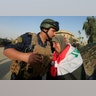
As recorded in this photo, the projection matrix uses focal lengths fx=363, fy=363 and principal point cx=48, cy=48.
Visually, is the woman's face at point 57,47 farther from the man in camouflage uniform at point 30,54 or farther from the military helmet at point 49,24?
the military helmet at point 49,24

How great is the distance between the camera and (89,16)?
12.6ft

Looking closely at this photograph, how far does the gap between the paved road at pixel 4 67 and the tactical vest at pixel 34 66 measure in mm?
49

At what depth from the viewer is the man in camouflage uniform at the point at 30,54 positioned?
3867mm

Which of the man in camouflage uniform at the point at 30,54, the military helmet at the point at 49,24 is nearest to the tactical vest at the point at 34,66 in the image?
the man in camouflage uniform at the point at 30,54

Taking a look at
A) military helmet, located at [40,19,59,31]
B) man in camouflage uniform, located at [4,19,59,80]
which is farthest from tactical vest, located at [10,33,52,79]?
military helmet, located at [40,19,59,31]

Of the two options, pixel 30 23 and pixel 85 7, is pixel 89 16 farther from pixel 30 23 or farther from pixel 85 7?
pixel 30 23

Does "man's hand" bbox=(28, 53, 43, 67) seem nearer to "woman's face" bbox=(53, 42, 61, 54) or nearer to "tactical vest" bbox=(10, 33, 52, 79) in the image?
"tactical vest" bbox=(10, 33, 52, 79)

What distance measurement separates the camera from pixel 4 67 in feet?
12.7

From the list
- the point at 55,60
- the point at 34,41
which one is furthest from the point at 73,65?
the point at 34,41

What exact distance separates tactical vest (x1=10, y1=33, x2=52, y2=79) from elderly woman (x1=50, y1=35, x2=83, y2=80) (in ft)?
0.25

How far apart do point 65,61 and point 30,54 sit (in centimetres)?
38

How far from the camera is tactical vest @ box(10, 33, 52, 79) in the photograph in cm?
388

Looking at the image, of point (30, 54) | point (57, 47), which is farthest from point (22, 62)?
point (57, 47)

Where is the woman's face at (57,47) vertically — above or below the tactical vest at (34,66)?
above
